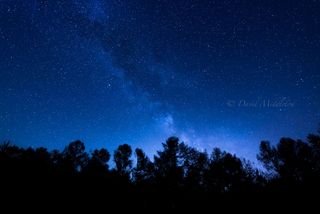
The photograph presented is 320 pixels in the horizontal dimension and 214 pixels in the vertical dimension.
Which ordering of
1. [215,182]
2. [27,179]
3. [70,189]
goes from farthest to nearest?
[215,182]
[70,189]
[27,179]

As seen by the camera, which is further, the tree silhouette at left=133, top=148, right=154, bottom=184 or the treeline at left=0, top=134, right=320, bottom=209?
the tree silhouette at left=133, top=148, right=154, bottom=184

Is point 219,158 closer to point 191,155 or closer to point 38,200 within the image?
point 191,155

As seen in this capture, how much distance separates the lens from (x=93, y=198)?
34.2ft

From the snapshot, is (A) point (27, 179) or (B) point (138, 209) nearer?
(A) point (27, 179)

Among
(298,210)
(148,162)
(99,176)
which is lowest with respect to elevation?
(298,210)

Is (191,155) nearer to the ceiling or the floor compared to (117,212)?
nearer to the ceiling

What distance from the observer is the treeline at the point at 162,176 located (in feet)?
33.1

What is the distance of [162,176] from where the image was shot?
39.7m

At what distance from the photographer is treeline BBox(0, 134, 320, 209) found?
33.1 feet

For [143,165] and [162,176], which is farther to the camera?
[143,165]

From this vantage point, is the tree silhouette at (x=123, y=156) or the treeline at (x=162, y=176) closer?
the treeline at (x=162, y=176)

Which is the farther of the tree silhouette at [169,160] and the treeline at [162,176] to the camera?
the tree silhouette at [169,160]

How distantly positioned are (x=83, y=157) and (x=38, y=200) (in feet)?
174

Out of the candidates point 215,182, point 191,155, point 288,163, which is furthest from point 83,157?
point 288,163
